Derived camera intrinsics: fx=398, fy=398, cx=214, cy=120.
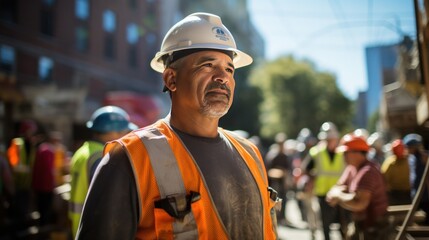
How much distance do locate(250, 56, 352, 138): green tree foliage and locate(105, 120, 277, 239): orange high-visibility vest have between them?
36304mm

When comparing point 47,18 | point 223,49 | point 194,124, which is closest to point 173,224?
point 194,124

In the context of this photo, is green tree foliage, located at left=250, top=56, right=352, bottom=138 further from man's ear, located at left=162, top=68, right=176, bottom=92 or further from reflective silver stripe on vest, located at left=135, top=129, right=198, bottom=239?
reflective silver stripe on vest, located at left=135, top=129, right=198, bottom=239

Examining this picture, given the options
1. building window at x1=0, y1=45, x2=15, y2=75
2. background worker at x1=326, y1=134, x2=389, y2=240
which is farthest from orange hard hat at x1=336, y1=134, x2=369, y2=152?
building window at x1=0, y1=45, x2=15, y2=75

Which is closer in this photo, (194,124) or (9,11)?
(194,124)

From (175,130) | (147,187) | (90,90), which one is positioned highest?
(90,90)

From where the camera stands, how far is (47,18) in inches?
965

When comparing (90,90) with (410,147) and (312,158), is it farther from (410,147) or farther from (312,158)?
(410,147)

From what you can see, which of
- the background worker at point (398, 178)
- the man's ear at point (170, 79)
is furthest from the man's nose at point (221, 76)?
the background worker at point (398, 178)

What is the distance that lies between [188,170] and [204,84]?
0.47m

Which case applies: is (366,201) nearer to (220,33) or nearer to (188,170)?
(220,33)

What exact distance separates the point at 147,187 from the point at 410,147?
5.53m

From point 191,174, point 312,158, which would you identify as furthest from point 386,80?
point 191,174

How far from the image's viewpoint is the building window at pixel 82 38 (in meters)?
27.1

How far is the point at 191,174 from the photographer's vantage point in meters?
1.81
